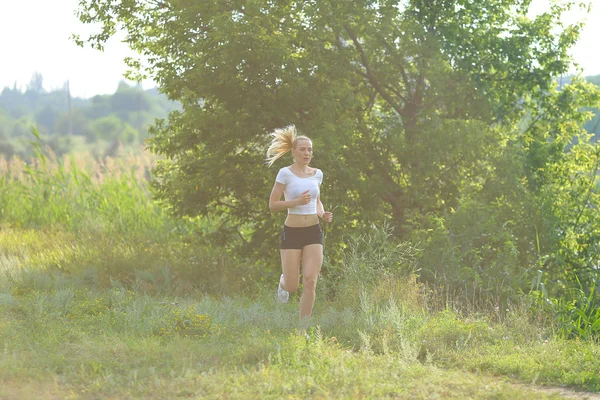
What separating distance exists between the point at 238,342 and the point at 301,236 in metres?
1.33

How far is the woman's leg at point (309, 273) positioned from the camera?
816cm

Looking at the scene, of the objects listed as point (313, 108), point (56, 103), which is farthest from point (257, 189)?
point (56, 103)

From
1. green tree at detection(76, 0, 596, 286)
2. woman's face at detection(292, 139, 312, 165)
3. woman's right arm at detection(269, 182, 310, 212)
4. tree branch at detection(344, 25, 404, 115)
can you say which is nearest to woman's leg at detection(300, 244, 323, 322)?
woman's right arm at detection(269, 182, 310, 212)

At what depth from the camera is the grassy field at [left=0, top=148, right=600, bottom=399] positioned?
20.3ft

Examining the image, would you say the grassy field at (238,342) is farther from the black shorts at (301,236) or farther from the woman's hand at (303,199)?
the woman's hand at (303,199)

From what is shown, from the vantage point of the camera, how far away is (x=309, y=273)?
26.8ft

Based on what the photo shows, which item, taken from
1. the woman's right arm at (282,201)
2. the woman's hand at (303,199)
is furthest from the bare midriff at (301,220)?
the woman's hand at (303,199)

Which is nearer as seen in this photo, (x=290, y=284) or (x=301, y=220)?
(x=301, y=220)

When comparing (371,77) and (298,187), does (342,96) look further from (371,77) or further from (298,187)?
(298,187)

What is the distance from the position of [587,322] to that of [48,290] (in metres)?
6.98

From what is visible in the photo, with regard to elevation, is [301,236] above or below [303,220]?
below

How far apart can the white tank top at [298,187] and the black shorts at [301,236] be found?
0.57 feet

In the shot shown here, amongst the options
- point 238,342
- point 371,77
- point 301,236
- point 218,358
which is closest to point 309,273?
point 301,236

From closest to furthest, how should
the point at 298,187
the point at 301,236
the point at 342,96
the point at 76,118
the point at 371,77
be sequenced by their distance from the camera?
the point at 298,187 < the point at 301,236 < the point at 342,96 < the point at 371,77 < the point at 76,118
